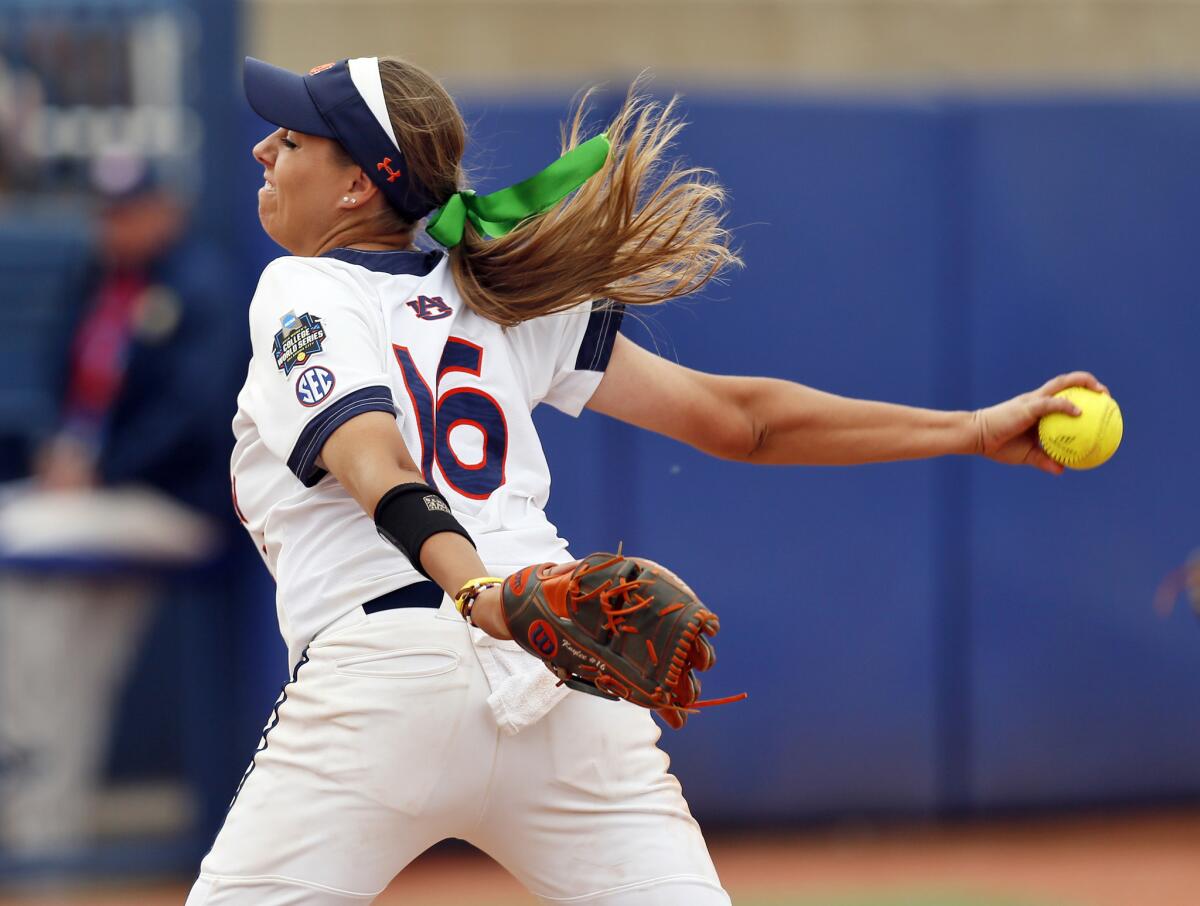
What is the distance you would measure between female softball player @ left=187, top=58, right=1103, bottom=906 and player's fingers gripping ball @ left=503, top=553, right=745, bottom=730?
0.16 ft

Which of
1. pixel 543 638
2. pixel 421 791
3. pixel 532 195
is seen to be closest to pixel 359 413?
pixel 543 638

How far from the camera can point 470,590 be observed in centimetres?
208

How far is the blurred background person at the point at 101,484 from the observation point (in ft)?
18.5

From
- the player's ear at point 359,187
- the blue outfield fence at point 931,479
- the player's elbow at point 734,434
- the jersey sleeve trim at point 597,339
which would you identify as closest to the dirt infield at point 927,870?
the blue outfield fence at point 931,479

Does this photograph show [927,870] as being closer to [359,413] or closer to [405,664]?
[405,664]

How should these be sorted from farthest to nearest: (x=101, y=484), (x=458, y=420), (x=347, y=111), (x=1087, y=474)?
(x=1087, y=474) < (x=101, y=484) < (x=347, y=111) < (x=458, y=420)

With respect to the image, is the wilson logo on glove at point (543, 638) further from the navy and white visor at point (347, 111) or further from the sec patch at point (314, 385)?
the navy and white visor at point (347, 111)

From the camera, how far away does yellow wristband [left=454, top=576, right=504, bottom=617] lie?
207cm

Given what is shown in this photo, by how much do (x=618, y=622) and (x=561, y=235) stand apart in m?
0.85

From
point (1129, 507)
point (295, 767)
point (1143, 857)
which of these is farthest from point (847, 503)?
point (295, 767)

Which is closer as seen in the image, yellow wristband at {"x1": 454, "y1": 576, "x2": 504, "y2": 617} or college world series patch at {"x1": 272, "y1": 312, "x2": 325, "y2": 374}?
yellow wristband at {"x1": 454, "y1": 576, "x2": 504, "y2": 617}

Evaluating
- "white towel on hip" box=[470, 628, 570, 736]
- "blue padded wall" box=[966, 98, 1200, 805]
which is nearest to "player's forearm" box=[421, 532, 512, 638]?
"white towel on hip" box=[470, 628, 570, 736]

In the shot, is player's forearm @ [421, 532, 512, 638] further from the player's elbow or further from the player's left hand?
the player's left hand

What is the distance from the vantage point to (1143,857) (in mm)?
5945
